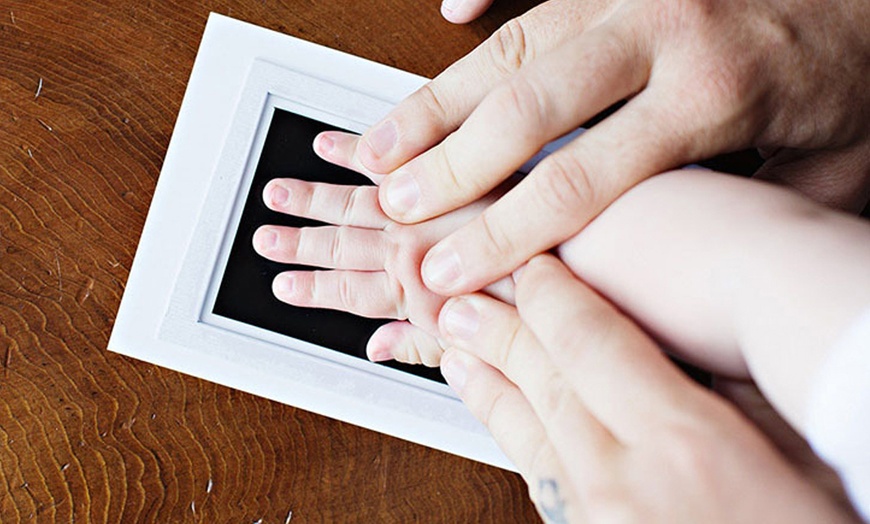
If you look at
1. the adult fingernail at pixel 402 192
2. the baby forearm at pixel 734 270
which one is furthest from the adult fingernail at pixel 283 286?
the baby forearm at pixel 734 270

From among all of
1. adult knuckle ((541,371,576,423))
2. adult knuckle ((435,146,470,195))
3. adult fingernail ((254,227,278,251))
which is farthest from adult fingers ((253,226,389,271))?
adult knuckle ((541,371,576,423))

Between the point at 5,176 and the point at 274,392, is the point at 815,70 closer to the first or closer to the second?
the point at 274,392

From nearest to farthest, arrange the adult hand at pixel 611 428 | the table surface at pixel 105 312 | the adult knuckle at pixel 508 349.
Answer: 1. the adult hand at pixel 611 428
2. the adult knuckle at pixel 508 349
3. the table surface at pixel 105 312

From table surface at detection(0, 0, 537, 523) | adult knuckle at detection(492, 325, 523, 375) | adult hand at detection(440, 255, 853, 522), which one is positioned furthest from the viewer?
table surface at detection(0, 0, 537, 523)

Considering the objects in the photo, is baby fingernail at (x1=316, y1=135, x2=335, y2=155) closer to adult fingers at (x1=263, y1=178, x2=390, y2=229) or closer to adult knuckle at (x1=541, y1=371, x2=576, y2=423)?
adult fingers at (x1=263, y1=178, x2=390, y2=229)

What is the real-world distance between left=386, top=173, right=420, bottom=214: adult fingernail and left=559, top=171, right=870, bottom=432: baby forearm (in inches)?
4.1

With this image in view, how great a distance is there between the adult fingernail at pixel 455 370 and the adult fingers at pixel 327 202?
0.12 metres

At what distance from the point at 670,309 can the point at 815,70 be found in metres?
0.19

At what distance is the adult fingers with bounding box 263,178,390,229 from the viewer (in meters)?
0.59

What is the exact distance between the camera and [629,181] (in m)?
0.47

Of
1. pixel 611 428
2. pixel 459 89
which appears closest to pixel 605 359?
pixel 611 428

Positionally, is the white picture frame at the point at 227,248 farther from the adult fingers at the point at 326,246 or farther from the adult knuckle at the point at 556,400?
the adult knuckle at the point at 556,400

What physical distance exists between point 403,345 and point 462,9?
0.83 feet

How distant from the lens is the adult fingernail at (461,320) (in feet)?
1.67
